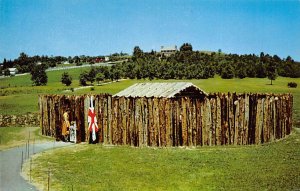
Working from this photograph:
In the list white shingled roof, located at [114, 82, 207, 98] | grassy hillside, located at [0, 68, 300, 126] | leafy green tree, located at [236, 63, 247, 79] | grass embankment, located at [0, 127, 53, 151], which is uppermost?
leafy green tree, located at [236, 63, 247, 79]

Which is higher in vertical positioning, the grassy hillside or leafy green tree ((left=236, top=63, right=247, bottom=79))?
leafy green tree ((left=236, top=63, right=247, bottom=79))

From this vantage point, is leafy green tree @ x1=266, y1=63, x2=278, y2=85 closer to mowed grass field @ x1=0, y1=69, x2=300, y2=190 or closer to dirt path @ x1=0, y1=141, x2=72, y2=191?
mowed grass field @ x1=0, y1=69, x2=300, y2=190

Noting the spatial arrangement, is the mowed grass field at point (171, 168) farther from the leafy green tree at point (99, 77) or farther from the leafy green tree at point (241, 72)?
the leafy green tree at point (99, 77)

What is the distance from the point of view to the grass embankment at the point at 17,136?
19.2 m

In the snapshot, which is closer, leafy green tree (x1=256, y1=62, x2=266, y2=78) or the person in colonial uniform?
the person in colonial uniform

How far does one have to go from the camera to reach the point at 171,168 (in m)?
13.4

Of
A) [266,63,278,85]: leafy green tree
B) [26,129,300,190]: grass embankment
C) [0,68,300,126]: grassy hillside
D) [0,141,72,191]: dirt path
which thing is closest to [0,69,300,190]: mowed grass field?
[26,129,300,190]: grass embankment

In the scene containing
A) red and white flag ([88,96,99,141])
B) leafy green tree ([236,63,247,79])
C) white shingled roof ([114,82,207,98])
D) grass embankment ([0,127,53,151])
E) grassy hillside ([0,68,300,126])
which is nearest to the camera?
red and white flag ([88,96,99,141])

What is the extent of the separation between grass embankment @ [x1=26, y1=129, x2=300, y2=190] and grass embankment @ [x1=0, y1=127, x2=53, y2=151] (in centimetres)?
326

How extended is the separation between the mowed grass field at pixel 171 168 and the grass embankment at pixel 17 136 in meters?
3.25

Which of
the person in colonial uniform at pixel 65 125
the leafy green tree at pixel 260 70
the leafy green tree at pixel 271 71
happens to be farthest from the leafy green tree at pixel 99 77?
the person in colonial uniform at pixel 65 125

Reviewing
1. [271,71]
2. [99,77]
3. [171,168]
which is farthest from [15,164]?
[99,77]

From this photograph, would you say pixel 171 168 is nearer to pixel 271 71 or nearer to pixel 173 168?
pixel 173 168

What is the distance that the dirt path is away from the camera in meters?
11.4
